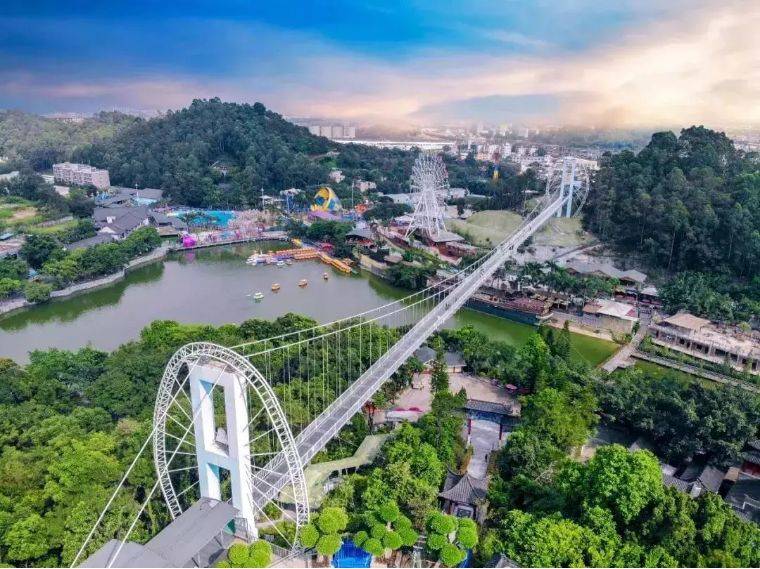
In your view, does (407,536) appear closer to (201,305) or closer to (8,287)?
(201,305)

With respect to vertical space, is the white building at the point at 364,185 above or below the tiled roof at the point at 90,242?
above

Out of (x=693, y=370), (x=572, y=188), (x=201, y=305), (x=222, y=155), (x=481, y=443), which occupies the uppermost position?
(x=222, y=155)

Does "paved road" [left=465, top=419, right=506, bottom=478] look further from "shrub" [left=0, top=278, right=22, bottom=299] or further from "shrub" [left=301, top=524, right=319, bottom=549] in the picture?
"shrub" [left=0, top=278, right=22, bottom=299]

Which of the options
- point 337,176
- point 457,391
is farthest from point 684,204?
point 337,176

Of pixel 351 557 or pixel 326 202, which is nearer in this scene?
pixel 351 557

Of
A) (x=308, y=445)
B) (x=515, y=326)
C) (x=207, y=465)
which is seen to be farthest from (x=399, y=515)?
(x=515, y=326)

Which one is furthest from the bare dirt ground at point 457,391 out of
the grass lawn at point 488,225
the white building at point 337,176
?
the white building at point 337,176

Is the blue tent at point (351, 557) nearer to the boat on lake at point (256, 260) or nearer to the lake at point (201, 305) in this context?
the lake at point (201, 305)
